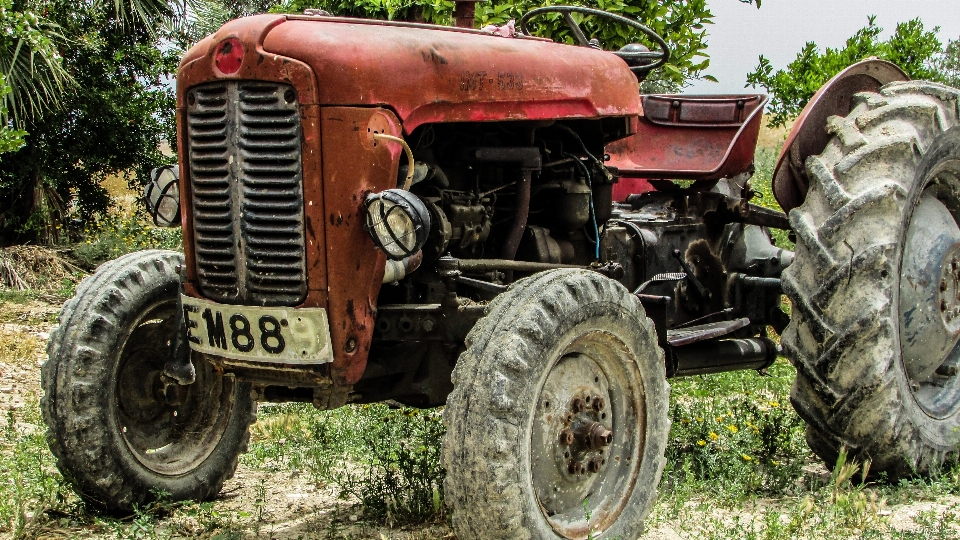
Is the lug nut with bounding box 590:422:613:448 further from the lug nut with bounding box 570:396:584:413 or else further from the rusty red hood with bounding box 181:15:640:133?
the rusty red hood with bounding box 181:15:640:133

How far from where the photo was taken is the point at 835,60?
37.8ft

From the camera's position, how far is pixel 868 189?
5.03m

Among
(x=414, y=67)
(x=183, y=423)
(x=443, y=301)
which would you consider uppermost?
(x=414, y=67)

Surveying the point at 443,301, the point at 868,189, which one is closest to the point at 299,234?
the point at 443,301

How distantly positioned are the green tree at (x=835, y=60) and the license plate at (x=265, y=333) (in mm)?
8610

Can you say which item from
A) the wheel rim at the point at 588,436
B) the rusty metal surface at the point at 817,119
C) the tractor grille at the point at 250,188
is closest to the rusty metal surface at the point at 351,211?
the tractor grille at the point at 250,188

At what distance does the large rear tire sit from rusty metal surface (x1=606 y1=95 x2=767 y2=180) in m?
1.42

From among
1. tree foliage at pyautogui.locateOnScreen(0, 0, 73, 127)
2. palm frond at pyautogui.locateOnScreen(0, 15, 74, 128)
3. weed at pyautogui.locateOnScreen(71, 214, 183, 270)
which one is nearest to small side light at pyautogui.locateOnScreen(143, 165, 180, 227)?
tree foliage at pyautogui.locateOnScreen(0, 0, 73, 127)

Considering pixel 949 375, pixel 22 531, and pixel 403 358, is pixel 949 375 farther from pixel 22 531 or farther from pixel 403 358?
pixel 22 531

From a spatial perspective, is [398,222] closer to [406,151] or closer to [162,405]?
[406,151]

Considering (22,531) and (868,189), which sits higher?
(868,189)

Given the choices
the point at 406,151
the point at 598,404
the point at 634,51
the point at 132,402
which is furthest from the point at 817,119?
the point at 132,402

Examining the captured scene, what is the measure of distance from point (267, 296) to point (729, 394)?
4.74 meters

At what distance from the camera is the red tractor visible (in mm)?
3934
